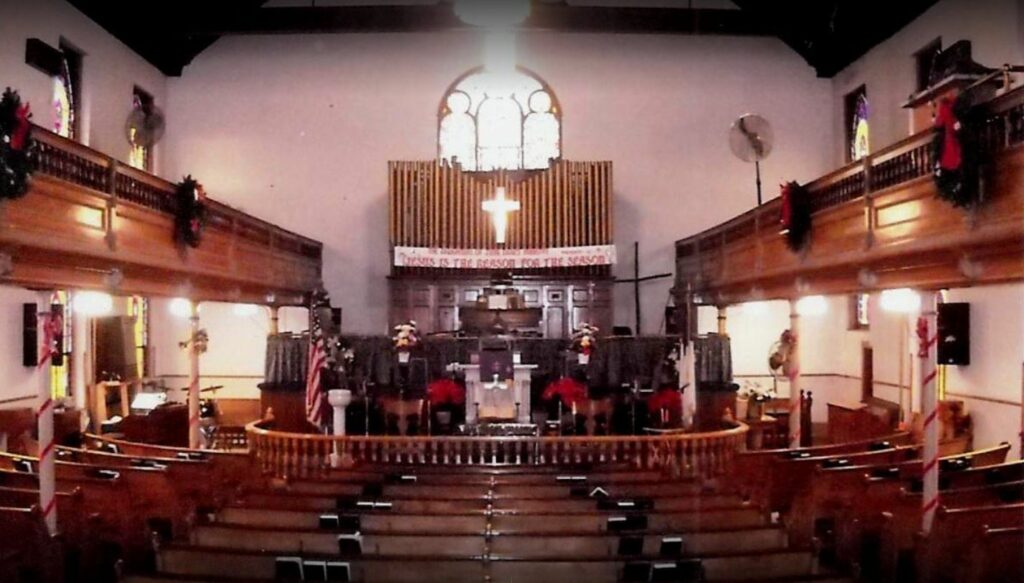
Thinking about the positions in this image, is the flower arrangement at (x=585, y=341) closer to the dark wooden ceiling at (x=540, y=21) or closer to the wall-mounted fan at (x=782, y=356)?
the wall-mounted fan at (x=782, y=356)

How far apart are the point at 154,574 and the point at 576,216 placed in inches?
709

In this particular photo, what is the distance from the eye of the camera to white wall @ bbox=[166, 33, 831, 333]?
27.5 metres

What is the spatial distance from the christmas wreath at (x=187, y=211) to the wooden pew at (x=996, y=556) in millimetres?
13245

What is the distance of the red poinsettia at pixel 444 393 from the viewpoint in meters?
20.5

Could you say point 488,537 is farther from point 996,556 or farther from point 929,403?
point 929,403

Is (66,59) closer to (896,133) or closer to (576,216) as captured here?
(576,216)

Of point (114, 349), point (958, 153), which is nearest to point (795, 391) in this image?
point (958, 153)

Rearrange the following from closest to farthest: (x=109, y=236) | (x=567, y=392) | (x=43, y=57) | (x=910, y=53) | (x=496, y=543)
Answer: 1. (x=496, y=543)
2. (x=109, y=236)
3. (x=567, y=392)
4. (x=43, y=57)
5. (x=910, y=53)

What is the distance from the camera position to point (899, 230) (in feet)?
44.0

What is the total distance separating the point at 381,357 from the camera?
2291 cm

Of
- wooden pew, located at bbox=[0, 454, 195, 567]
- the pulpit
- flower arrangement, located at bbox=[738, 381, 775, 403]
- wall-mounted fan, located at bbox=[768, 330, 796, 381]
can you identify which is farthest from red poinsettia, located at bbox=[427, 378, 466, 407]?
wooden pew, located at bbox=[0, 454, 195, 567]

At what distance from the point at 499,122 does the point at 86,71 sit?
11312 mm

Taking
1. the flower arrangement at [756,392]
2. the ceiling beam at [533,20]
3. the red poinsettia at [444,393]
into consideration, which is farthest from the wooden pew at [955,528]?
the ceiling beam at [533,20]

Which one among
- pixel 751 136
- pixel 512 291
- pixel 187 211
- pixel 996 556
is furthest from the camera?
pixel 751 136
